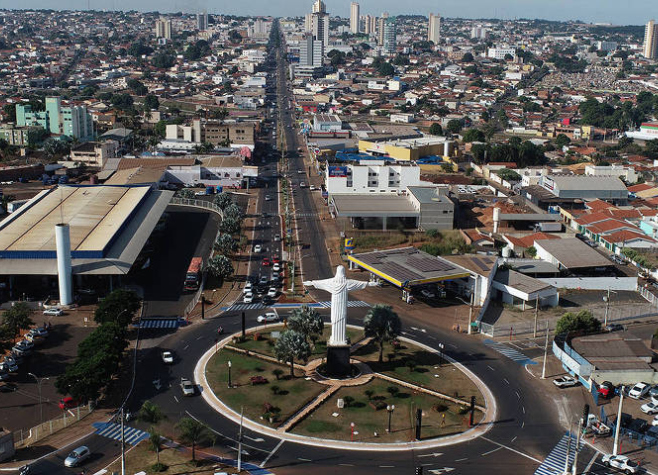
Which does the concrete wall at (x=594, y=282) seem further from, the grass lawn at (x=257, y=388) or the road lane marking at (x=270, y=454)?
the road lane marking at (x=270, y=454)

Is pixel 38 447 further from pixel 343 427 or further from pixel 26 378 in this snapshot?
pixel 343 427

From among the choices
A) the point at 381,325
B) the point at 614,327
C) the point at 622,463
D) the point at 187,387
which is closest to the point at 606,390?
the point at 622,463

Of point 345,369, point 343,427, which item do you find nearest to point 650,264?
point 345,369

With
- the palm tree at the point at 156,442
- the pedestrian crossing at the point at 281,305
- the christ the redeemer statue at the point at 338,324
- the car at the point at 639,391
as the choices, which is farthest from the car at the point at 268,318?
the car at the point at 639,391

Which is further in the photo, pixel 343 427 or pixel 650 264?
pixel 650 264

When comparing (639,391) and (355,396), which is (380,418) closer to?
(355,396)

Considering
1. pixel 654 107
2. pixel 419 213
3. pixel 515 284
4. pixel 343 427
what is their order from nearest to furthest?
pixel 343 427
pixel 515 284
pixel 419 213
pixel 654 107
